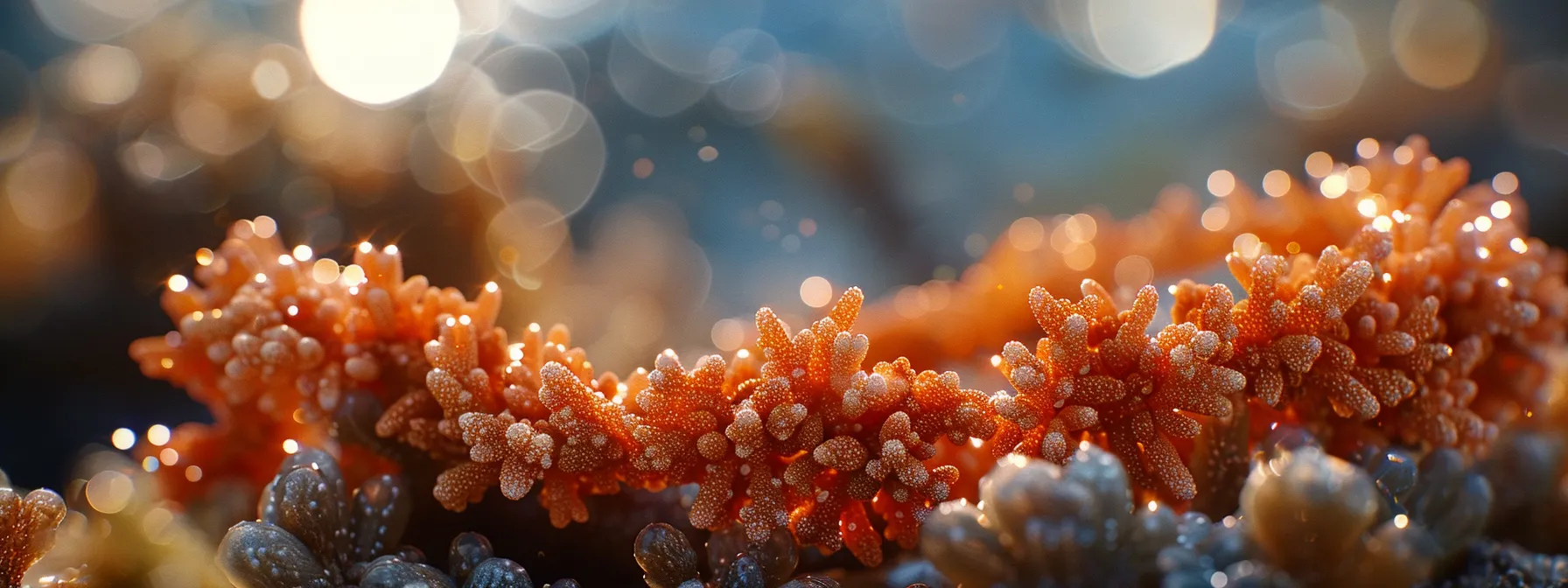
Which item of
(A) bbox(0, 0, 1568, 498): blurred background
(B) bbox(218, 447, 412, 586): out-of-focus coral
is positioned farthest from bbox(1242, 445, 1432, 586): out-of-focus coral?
(A) bbox(0, 0, 1568, 498): blurred background

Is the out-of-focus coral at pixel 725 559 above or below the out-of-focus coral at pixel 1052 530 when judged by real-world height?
below

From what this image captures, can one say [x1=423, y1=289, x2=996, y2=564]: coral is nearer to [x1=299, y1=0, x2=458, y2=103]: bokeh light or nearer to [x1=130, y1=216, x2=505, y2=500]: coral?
[x1=130, y1=216, x2=505, y2=500]: coral

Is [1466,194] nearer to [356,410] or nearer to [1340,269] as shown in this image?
[1340,269]

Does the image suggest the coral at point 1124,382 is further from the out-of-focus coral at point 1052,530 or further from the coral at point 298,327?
the coral at point 298,327

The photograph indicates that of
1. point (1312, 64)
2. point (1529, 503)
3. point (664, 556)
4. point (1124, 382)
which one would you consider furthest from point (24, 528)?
point (1312, 64)

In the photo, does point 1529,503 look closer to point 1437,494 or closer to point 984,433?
point 1437,494

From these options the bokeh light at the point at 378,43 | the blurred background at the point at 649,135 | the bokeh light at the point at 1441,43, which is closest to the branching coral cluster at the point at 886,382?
the blurred background at the point at 649,135

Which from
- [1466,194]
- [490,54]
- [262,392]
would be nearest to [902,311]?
[1466,194]
